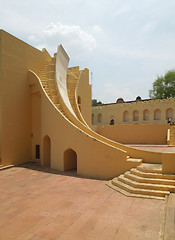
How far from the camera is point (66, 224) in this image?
4.45m

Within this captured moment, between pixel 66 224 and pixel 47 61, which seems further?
pixel 47 61

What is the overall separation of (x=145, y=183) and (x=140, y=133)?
992cm

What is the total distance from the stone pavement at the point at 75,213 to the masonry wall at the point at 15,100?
3878 millimetres

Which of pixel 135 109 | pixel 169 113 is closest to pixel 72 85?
pixel 135 109

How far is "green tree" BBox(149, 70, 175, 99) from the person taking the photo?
30.0 m

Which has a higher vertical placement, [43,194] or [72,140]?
[72,140]

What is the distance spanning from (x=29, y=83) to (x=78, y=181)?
7.80m

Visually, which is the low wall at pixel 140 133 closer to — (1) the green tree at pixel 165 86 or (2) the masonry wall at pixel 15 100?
(2) the masonry wall at pixel 15 100

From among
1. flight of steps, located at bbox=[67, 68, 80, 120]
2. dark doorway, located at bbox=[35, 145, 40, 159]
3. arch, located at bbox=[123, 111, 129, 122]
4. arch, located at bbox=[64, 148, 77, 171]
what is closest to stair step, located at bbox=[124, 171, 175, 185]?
arch, located at bbox=[64, 148, 77, 171]

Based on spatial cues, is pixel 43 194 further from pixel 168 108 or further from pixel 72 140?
pixel 168 108

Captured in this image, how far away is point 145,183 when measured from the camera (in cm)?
646

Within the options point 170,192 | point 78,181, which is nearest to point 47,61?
point 78,181

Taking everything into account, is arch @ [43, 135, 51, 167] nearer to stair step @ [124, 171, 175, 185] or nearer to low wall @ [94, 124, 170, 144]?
stair step @ [124, 171, 175, 185]

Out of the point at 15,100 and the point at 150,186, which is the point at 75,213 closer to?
the point at 150,186
